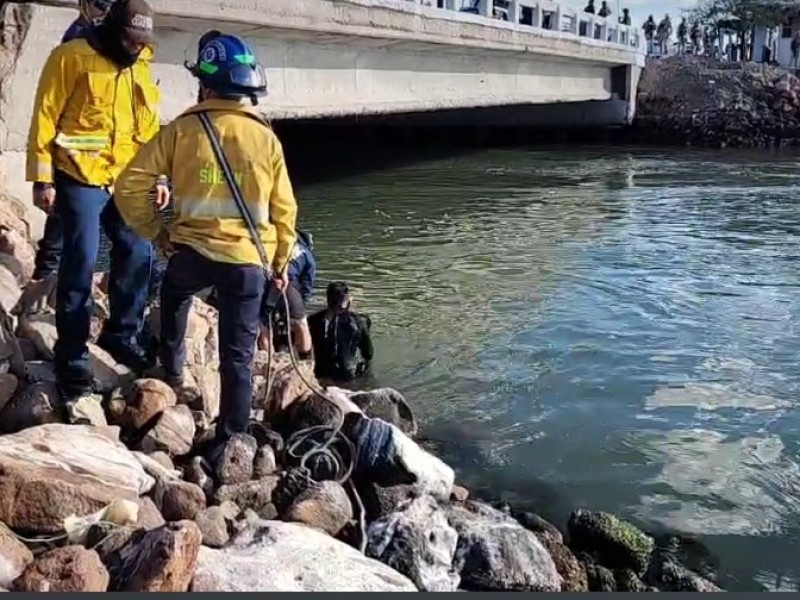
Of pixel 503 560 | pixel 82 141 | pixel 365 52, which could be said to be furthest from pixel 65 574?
pixel 365 52

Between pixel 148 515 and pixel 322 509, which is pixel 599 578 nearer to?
pixel 322 509

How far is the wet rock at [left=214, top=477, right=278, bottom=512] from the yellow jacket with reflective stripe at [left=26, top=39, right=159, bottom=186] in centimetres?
179

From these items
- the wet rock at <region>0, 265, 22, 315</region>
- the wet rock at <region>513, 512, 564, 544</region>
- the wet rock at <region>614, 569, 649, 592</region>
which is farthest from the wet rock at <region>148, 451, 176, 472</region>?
the wet rock at <region>614, 569, 649, 592</region>

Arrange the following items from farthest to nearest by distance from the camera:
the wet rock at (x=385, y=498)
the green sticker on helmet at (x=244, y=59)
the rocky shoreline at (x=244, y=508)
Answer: the wet rock at (x=385, y=498)
the green sticker on helmet at (x=244, y=59)
the rocky shoreline at (x=244, y=508)

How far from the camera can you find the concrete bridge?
8.67 meters

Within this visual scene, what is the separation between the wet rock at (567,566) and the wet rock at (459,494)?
2.00ft

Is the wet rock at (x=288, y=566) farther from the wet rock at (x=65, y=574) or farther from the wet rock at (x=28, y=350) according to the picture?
the wet rock at (x=28, y=350)

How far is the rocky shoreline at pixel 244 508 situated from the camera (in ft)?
13.0

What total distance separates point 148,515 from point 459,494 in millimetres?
1943

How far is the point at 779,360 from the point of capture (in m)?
8.66

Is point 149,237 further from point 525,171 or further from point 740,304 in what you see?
point 525,171

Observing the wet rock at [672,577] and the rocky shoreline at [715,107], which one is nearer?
the wet rock at [672,577]

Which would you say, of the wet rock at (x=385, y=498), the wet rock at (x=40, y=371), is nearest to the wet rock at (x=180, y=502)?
the wet rock at (x=385, y=498)

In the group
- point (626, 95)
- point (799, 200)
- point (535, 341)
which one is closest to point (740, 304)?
point (535, 341)
